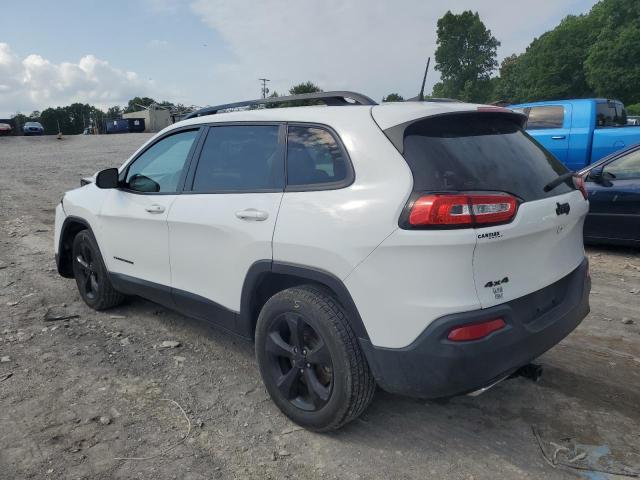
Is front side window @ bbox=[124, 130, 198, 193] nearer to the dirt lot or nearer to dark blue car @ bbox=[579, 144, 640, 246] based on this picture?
the dirt lot

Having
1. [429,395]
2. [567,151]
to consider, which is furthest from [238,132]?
[567,151]

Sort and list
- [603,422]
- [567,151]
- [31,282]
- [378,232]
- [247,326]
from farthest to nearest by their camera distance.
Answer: [567,151], [31,282], [247,326], [603,422], [378,232]

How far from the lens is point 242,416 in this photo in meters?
2.96

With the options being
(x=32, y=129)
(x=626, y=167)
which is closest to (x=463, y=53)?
(x=32, y=129)

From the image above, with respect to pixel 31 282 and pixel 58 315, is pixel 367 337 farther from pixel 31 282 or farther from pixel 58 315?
pixel 31 282

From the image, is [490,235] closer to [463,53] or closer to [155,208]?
[155,208]

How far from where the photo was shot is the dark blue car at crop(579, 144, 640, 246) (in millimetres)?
5809

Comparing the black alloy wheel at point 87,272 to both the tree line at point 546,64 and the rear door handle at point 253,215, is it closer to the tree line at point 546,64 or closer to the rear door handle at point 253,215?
the rear door handle at point 253,215

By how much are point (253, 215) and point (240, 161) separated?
0.50 meters

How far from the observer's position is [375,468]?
8.14 feet

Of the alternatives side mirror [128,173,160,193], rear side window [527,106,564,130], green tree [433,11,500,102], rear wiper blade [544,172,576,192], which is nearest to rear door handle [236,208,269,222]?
side mirror [128,173,160,193]

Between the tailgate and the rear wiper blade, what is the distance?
6cm

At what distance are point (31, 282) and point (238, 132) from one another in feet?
12.3

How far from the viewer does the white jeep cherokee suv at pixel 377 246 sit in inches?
86.0
